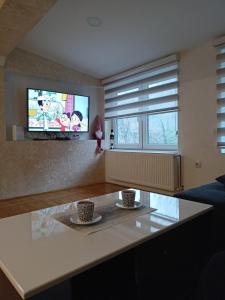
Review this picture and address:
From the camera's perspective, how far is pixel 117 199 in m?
1.50

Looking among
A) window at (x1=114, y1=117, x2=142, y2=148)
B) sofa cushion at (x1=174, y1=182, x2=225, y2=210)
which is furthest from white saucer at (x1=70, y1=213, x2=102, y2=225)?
window at (x1=114, y1=117, x2=142, y2=148)

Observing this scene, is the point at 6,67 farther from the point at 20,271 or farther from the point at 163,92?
the point at 20,271

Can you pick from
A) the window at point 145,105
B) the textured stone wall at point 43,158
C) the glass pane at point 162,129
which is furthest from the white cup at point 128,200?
the textured stone wall at point 43,158

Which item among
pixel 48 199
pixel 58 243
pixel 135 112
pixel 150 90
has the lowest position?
pixel 48 199

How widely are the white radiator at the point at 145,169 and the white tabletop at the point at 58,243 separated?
242 centimetres

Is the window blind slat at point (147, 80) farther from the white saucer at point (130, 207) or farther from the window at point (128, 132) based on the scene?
the white saucer at point (130, 207)

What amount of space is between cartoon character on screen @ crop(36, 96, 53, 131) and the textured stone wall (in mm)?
378

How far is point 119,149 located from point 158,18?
2568 mm

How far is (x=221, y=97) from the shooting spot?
321 cm

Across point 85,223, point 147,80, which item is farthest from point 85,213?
point 147,80

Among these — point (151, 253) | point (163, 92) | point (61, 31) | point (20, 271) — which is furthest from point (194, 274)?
point (61, 31)

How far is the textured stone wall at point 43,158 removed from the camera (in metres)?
3.87

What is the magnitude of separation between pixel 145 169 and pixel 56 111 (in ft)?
5.99

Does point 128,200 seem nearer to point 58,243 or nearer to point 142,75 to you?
point 58,243
